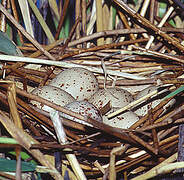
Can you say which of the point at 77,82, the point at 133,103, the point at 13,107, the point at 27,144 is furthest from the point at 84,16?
the point at 27,144

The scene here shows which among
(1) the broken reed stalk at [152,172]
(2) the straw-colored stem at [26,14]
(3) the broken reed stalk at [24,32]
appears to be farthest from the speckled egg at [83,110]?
(2) the straw-colored stem at [26,14]

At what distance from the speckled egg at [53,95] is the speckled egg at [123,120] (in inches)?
6.8

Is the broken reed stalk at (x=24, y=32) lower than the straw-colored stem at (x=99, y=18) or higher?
lower

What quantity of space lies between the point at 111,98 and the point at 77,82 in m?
0.16

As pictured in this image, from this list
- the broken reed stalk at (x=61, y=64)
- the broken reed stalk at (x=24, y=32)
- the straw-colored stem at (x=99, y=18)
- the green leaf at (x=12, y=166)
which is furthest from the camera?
the straw-colored stem at (x=99, y=18)

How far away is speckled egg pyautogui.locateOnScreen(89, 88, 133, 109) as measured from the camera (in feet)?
4.36

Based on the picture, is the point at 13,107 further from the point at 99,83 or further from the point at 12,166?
the point at 99,83

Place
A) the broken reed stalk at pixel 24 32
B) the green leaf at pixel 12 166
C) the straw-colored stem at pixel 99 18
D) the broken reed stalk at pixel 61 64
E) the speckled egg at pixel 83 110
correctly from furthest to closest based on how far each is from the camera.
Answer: the straw-colored stem at pixel 99 18 < the broken reed stalk at pixel 24 32 < the broken reed stalk at pixel 61 64 < the speckled egg at pixel 83 110 < the green leaf at pixel 12 166

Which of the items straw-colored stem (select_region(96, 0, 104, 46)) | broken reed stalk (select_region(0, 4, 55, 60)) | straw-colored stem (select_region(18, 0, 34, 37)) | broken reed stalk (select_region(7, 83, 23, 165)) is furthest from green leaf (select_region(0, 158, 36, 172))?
straw-colored stem (select_region(96, 0, 104, 46))

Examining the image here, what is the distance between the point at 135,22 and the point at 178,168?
95 centimetres

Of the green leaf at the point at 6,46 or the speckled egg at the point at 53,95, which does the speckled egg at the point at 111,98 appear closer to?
the speckled egg at the point at 53,95

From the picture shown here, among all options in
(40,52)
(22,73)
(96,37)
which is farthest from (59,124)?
(96,37)

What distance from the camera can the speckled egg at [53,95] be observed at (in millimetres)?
1244

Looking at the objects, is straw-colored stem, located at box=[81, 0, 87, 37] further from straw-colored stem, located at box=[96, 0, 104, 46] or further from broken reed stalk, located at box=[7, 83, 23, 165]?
broken reed stalk, located at box=[7, 83, 23, 165]
